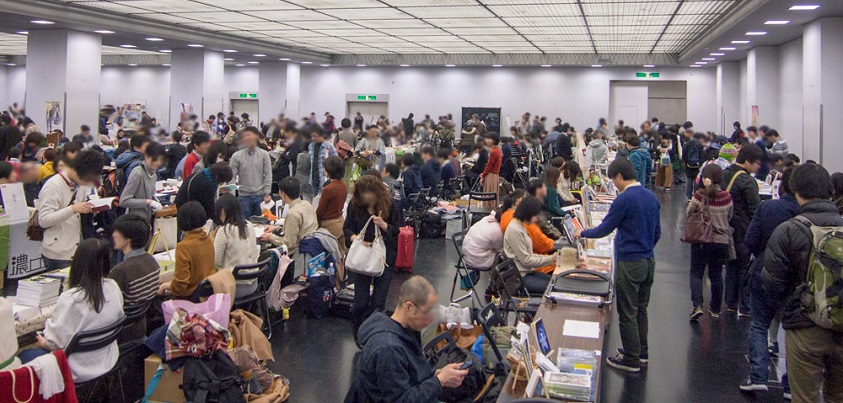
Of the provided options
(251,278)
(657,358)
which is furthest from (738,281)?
(251,278)

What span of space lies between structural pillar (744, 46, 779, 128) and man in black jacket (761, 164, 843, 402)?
47.8 ft

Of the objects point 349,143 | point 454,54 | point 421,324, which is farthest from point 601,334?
point 454,54

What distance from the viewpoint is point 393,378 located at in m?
2.99

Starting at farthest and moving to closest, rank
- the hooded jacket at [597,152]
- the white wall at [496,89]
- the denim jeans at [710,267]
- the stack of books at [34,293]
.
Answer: the white wall at [496,89]
the hooded jacket at [597,152]
the denim jeans at [710,267]
the stack of books at [34,293]

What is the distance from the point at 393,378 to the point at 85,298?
2.17 meters

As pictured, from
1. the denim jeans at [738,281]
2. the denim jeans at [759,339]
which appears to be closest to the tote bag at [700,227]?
the denim jeans at [738,281]

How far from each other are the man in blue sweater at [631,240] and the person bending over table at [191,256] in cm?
297

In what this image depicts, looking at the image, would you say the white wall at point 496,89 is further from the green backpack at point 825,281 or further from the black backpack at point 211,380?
the green backpack at point 825,281

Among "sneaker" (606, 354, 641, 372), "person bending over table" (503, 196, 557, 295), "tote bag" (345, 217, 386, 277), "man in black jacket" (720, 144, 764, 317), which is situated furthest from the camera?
"man in black jacket" (720, 144, 764, 317)

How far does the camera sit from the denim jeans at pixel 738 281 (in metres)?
7.01

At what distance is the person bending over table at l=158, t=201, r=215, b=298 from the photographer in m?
5.08

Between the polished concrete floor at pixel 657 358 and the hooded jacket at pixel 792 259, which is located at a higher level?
the hooded jacket at pixel 792 259

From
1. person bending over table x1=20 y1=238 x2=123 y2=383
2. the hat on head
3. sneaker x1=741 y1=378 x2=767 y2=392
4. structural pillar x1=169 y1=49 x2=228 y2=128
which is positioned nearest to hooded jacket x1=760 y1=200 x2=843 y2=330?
sneaker x1=741 y1=378 x2=767 y2=392

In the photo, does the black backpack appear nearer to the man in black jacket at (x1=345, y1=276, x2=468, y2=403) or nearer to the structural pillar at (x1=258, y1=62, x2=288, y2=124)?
the man in black jacket at (x1=345, y1=276, x2=468, y2=403)
